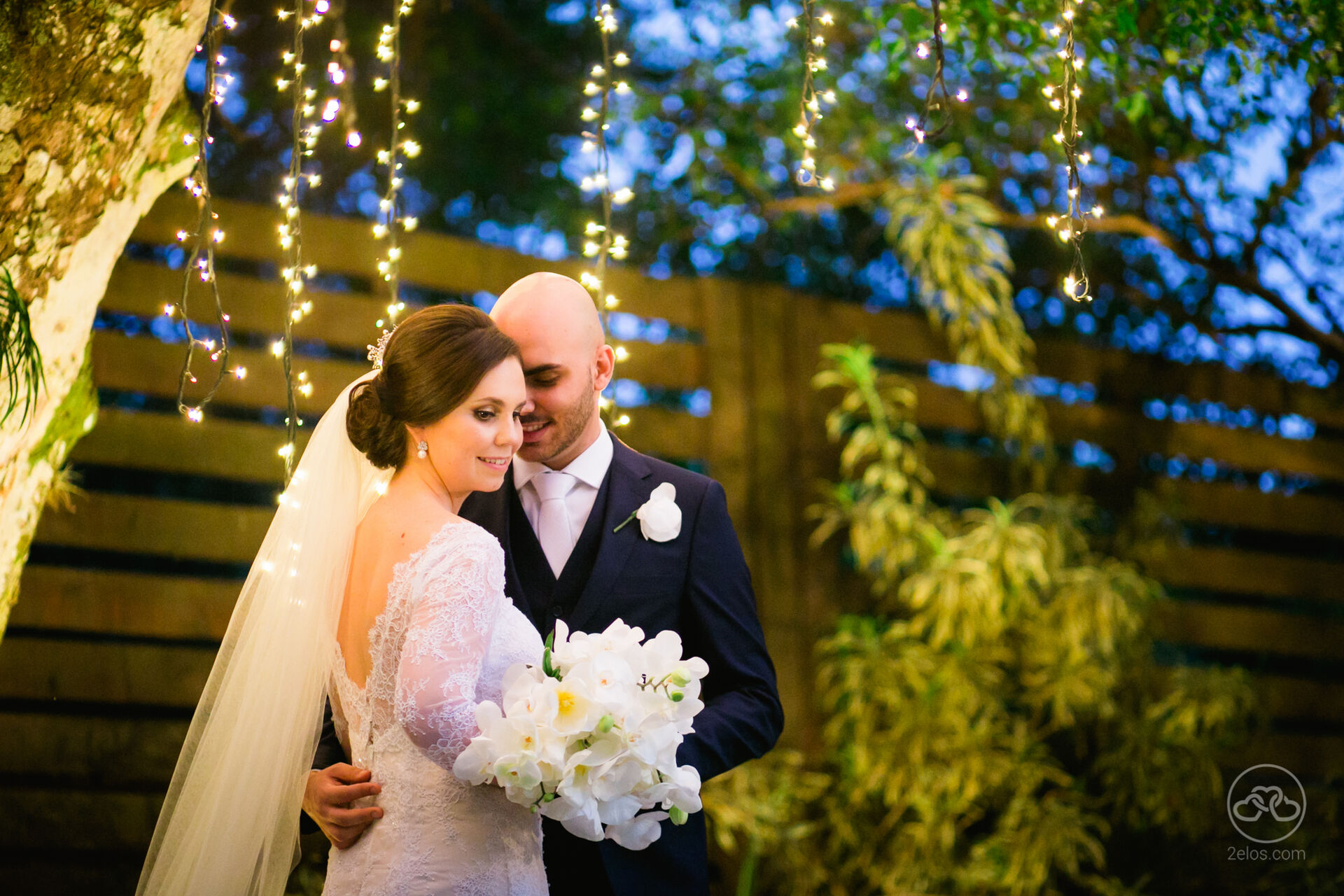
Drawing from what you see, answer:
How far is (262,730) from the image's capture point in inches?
→ 69.7

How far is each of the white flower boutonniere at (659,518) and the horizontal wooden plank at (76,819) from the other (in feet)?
6.09

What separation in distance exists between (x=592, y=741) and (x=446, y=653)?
0.26 meters

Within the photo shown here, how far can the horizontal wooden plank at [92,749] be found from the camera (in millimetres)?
2977

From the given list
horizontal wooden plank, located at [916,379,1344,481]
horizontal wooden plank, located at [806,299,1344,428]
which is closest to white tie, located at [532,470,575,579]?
horizontal wooden plank, located at [806,299,1344,428]

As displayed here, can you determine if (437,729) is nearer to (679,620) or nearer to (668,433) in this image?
(679,620)

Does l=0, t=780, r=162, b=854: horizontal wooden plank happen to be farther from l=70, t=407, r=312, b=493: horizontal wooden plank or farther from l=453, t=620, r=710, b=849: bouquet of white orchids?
l=453, t=620, r=710, b=849: bouquet of white orchids

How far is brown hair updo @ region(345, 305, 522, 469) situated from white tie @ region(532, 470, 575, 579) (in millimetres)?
307

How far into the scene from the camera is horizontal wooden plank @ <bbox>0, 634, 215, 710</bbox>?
299cm

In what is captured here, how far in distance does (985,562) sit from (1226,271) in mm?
1430

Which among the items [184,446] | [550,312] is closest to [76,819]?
[184,446]

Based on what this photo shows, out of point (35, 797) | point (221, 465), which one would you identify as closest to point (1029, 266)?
point (221, 465)

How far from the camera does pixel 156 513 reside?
3191 mm

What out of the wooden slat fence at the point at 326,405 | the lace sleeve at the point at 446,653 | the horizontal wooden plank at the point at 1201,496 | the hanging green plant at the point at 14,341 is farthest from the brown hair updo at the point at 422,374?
the horizontal wooden plank at the point at 1201,496

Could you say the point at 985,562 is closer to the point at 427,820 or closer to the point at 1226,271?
the point at 1226,271
